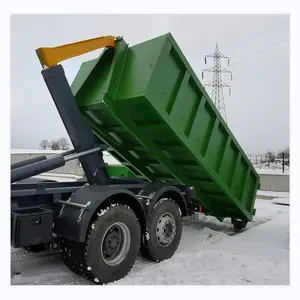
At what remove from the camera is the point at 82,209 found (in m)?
3.74

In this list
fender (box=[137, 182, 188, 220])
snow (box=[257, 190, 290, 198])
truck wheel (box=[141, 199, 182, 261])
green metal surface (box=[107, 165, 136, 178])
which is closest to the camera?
truck wheel (box=[141, 199, 182, 261])

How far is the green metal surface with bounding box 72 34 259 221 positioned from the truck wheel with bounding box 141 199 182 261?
92cm

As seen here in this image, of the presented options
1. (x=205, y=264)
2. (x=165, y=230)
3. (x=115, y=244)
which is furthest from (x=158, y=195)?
(x=205, y=264)

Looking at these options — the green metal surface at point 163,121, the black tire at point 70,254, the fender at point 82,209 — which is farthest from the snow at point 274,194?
the black tire at point 70,254

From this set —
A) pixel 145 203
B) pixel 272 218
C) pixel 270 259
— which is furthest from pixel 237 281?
pixel 272 218

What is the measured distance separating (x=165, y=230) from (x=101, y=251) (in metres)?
1.38

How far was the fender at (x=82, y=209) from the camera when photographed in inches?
143

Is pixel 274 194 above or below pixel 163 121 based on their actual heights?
below

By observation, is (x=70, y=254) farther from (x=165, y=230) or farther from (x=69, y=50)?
(x=69, y=50)

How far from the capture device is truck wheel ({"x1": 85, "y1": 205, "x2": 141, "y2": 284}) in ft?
12.1

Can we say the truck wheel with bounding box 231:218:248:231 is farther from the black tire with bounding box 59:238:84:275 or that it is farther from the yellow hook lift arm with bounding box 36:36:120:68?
the yellow hook lift arm with bounding box 36:36:120:68

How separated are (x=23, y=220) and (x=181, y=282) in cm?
209

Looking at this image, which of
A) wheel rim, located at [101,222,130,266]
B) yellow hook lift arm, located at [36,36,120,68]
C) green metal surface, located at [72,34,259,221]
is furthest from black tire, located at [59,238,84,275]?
yellow hook lift arm, located at [36,36,120,68]

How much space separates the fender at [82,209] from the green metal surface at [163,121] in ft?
3.91
